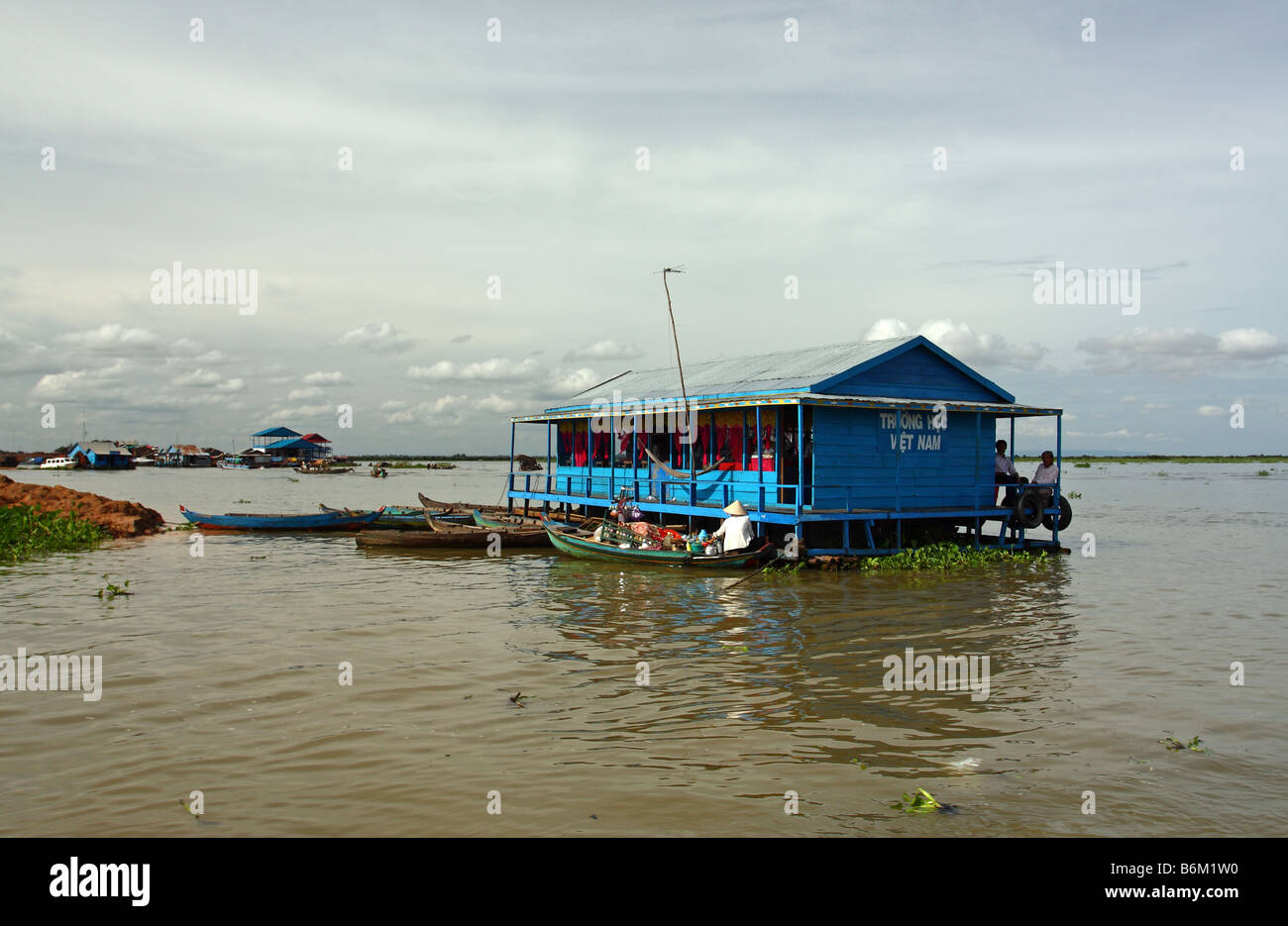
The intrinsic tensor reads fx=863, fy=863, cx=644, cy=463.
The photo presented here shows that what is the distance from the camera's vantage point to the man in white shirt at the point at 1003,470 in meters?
21.8

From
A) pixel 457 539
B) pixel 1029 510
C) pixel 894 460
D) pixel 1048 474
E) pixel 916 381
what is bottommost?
pixel 457 539

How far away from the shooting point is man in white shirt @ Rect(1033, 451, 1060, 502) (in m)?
21.6

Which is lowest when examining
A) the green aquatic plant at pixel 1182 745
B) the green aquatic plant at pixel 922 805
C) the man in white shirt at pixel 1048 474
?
the green aquatic plant at pixel 1182 745

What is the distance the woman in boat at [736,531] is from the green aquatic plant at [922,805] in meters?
10.9

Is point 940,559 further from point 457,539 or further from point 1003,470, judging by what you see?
point 457,539

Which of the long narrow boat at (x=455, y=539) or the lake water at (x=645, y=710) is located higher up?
the long narrow boat at (x=455, y=539)

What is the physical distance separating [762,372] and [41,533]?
67.2 feet

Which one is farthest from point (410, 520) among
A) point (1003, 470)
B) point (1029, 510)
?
point (1029, 510)

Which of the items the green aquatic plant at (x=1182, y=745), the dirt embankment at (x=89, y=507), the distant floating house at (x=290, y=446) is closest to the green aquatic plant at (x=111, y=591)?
the dirt embankment at (x=89, y=507)

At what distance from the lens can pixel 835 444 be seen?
18578 millimetres

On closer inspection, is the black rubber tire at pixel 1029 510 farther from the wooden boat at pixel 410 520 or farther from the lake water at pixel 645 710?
the wooden boat at pixel 410 520
